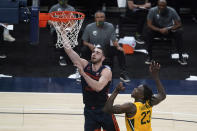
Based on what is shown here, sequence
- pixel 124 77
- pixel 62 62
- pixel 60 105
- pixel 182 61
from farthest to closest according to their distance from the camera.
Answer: pixel 182 61 < pixel 62 62 < pixel 124 77 < pixel 60 105

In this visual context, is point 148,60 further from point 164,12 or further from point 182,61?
point 164,12

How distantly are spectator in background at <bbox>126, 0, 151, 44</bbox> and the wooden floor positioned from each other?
389 cm

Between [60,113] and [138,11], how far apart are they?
17.2ft

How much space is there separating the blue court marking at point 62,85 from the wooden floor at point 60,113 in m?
0.33

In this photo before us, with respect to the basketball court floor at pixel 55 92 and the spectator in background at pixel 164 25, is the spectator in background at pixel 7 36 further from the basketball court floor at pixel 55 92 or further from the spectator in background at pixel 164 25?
the spectator in background at pixel 164 25

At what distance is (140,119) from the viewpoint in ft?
19.2

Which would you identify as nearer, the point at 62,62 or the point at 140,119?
the point at 140,119

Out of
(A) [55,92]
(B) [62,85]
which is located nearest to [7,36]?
(B) [62,85]

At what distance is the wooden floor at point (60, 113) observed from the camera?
27.0 feet

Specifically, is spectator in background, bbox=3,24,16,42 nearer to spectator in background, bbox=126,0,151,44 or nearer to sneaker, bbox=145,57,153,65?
spectator in background, bbox=126,0,151,44

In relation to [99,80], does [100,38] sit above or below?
below

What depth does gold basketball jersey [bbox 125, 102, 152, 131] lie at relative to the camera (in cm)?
586

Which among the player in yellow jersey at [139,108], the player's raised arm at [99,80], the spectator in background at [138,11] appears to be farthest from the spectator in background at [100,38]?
the player in yellow jersey at [139,108]

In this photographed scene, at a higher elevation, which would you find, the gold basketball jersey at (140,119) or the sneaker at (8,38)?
the gold basketball jersey at (140,119)
